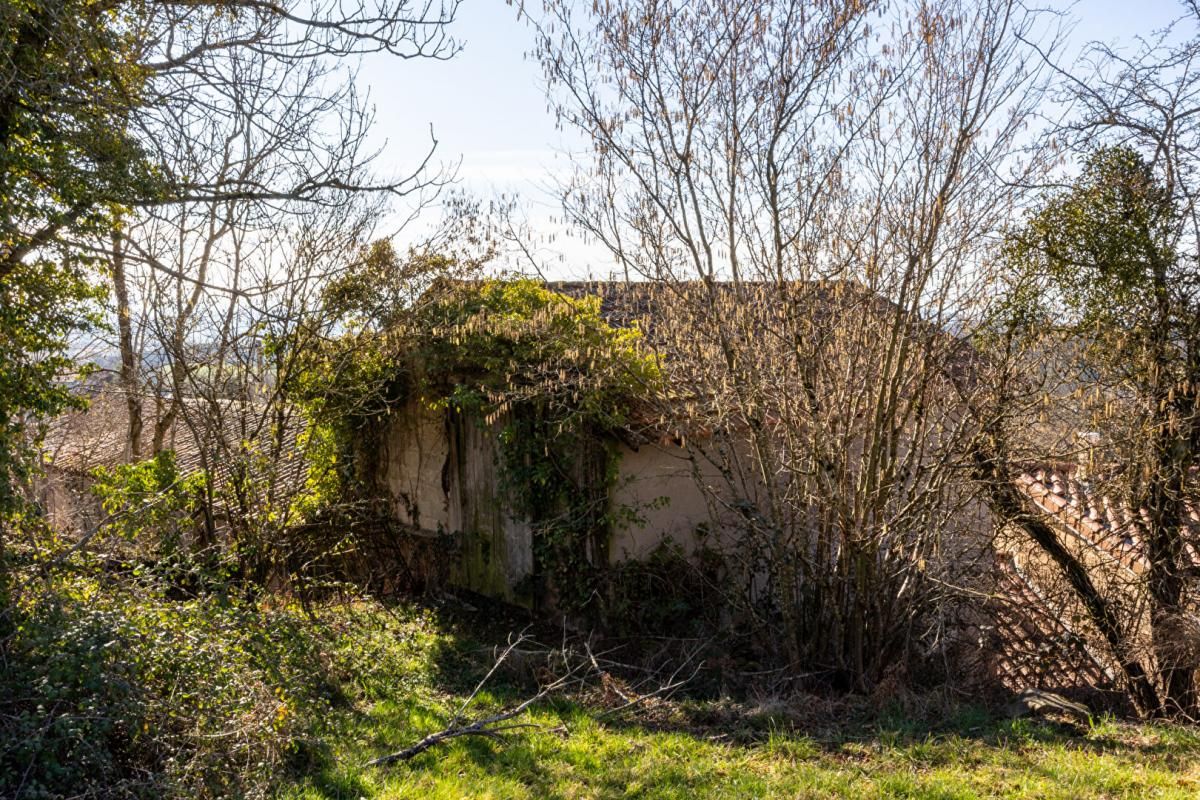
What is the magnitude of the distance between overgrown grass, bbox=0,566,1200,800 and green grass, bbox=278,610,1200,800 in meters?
0.02

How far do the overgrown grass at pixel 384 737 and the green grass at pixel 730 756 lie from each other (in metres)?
0.02

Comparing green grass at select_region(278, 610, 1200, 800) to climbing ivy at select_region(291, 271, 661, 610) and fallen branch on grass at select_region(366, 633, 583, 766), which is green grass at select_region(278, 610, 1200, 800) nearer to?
fallen branch on grass at select_region(366, 633, 583, 766)

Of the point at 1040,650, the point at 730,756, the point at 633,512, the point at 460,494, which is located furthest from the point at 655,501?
the point at 730,756

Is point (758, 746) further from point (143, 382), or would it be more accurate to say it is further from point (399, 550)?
point (143, 382)

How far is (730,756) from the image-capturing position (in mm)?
5863

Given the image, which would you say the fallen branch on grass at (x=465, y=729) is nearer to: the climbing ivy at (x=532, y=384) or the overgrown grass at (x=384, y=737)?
the overgrown grass at (x=384, y=737)

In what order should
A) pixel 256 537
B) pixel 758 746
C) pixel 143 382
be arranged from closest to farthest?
1. pixel 758 746
2. pixel 256 537
3. pixel 143 382

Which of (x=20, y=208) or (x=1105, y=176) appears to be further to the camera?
(x=1105, y=176)

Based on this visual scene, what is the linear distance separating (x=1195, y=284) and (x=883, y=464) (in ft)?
9.03

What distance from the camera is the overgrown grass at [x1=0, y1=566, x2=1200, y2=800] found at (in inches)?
197

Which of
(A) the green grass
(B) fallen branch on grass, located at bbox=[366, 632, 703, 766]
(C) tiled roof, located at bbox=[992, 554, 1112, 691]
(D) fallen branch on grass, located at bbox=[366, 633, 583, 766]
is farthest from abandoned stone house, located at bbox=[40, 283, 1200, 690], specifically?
(D) fallen branch on grass, located at bbox=[366, 633, 583, 766]

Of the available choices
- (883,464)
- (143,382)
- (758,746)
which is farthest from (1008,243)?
(143,382)

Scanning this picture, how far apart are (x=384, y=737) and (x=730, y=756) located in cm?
224

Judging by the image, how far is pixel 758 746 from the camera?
604cm
